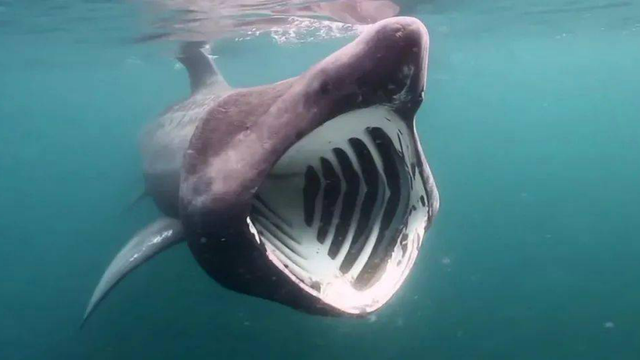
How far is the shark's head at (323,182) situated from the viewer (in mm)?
2576

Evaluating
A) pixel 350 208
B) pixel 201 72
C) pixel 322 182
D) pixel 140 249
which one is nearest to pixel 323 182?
pixel 322 182

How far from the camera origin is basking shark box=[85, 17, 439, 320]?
101 inches

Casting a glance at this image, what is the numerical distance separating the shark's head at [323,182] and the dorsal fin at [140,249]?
2.96 metres

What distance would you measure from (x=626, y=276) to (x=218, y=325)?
13.4 meters

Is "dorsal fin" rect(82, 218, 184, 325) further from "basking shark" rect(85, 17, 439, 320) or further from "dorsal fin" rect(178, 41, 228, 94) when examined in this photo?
"dorsal fin" rect(178, 41, 228, 94)

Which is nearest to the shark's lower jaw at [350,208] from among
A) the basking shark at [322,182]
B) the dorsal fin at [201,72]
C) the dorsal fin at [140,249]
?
the basking shark at [322,182]

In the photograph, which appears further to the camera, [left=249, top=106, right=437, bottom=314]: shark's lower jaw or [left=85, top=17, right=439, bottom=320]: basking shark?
[left=249, top=106, right=437, bottom=314]: shark's lower jaw

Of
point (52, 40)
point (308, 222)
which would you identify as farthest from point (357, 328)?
point (52, 40)

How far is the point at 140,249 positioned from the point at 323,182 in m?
3.57

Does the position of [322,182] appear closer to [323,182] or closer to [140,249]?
[323,182]

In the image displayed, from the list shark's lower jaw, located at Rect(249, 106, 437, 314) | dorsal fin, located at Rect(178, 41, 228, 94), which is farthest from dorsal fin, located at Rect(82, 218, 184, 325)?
dorsal fin, located at Rect(178, 41, 228, 94)

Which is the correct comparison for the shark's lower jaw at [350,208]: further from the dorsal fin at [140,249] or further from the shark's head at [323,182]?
the dorsal fin at [140,249]

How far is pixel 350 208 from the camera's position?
3518 mm

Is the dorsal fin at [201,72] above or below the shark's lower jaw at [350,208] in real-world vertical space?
below
